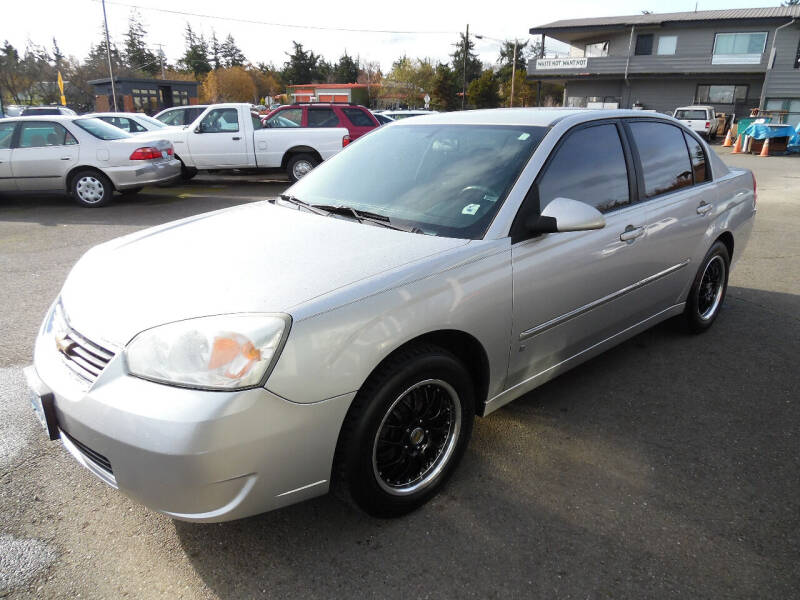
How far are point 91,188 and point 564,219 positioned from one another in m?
9.60

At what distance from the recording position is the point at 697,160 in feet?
13.4

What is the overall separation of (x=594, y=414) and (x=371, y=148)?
6.75ft

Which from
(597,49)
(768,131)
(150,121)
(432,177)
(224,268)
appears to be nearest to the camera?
(224,268)

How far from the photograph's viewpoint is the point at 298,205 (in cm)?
326

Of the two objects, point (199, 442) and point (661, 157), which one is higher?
point (661, 157)

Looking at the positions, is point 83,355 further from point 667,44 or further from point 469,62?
point 469,62

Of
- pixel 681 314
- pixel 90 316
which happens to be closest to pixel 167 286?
pixel 90 316

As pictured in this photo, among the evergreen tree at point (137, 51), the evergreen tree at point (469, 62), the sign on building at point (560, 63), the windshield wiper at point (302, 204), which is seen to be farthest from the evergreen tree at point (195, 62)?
the windshield wiper at point (302, 204)

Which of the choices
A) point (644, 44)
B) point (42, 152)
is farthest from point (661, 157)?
point (644, 44)

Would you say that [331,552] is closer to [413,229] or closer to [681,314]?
[413,229]

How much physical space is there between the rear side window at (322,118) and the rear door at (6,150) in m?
5.42

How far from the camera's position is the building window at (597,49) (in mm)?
39719

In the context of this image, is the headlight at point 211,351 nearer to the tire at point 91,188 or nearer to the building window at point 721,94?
the tire at point 91,188

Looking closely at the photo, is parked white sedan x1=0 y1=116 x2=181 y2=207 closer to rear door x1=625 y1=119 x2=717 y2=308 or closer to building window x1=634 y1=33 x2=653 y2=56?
rear door x1=625 y1=119 x2=717 y2=308
